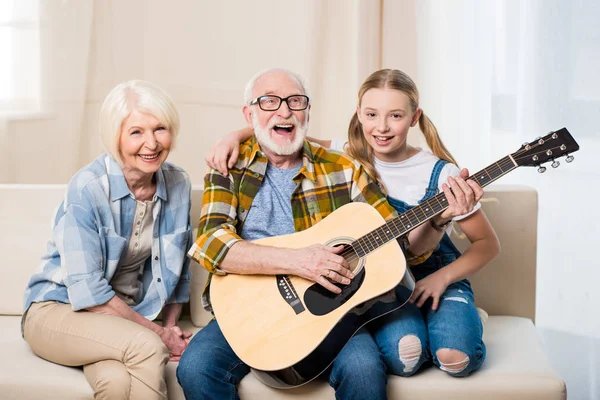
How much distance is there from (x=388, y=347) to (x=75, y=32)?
278cm

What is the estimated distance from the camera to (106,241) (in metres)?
2.10

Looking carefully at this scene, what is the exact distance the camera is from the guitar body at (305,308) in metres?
1.86

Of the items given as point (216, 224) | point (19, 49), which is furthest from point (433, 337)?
point (19, 49)

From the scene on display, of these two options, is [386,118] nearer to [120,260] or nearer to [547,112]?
[120,260]

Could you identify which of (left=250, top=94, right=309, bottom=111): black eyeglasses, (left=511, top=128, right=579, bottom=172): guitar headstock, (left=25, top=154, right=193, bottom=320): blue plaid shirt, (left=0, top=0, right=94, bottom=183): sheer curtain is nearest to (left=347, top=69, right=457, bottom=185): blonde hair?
(left=250, top=94, right=309, bottom=111): black eyeglasses

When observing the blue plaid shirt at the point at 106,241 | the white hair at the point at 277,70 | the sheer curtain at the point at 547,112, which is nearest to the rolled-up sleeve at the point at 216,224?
the blue plaid shirt at the point at 106,241

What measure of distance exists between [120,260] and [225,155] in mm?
443


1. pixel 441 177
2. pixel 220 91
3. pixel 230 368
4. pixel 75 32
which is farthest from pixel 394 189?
pixel 75 32

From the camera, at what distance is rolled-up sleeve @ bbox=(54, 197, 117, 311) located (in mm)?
2033

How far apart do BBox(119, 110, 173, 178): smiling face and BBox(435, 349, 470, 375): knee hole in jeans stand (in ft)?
3.11

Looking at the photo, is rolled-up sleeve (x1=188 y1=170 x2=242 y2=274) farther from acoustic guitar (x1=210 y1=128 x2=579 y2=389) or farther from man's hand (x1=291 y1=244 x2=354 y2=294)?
man's hand (x1=291 y1=244 x2=354 y2=294)

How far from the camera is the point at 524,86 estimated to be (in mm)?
3086

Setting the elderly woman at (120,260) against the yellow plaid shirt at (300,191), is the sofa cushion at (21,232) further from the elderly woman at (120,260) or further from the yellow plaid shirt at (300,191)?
the yellow plaid shirt at (300,191)

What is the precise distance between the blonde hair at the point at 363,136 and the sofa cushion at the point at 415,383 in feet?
2.04
